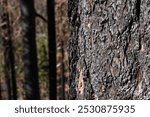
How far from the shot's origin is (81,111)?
1570 millimetres

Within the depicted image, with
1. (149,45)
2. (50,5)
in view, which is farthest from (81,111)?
(50,5)

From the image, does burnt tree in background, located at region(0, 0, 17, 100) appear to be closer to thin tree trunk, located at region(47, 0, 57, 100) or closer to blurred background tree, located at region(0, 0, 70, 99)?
blurred background tree, located at region(0, 0, 70, 99)

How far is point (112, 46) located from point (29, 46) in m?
8.92

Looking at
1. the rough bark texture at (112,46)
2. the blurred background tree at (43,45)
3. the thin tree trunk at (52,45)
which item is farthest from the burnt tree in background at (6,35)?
the rough bark texture at (112,46)

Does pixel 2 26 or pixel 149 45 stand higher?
pixel 149 45

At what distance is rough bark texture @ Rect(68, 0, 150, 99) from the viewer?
145cm

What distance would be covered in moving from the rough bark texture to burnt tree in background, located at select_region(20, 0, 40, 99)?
874 centimetres

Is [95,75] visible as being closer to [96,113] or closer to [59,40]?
[96,113]

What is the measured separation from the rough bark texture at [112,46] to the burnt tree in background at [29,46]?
874 cm

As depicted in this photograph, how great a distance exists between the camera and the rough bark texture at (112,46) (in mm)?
1453

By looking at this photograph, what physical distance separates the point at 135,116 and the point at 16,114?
1.42 feet

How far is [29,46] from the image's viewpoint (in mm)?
10359

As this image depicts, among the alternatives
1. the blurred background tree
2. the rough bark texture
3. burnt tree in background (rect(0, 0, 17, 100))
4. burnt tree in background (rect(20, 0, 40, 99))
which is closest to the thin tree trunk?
the blurred background tree

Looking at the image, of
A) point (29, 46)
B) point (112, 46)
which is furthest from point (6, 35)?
point (112, 46)
